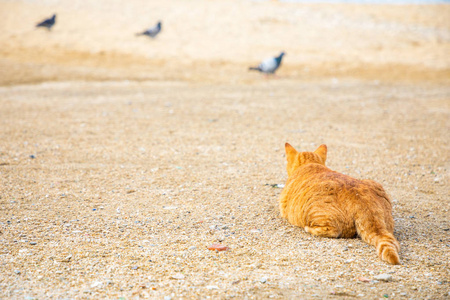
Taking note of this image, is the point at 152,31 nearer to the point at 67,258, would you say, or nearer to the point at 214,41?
the point at 214,41

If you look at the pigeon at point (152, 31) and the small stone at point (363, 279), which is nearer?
the small stone at point (363, 279)

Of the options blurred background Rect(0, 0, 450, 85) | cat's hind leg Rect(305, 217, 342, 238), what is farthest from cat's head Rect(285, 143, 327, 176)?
blurred background Rect(0, 0, 450, 85)

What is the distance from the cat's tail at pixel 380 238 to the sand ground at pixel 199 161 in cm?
9

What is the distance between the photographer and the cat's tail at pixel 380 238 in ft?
10.4

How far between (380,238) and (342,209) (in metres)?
0.36

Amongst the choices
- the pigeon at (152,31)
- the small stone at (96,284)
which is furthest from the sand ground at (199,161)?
the pigeon at (152,31)

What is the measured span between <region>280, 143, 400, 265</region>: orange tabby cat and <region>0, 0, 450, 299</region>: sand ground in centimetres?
12

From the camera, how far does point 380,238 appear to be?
10.8 feet

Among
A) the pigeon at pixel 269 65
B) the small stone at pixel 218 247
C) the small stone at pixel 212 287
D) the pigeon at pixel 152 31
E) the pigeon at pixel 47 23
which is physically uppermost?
the pigeon at pixel 47 23

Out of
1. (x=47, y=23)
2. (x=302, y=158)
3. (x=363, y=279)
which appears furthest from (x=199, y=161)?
(x=47, y=23)

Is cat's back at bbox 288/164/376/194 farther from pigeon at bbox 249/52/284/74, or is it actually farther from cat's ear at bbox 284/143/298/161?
pigeon at bbox 249/52/284/74

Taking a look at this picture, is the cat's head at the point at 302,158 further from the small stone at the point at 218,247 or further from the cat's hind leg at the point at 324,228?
the small stone at the point at 218,247

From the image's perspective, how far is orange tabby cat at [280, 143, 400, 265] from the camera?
10.9ft

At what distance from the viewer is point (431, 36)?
1997cm
